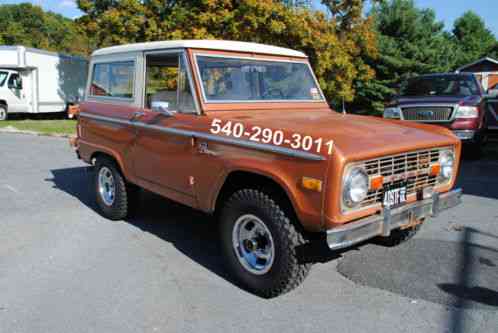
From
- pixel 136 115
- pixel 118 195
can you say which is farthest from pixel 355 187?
pixel 118 195

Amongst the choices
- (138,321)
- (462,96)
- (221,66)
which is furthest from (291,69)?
(462,96)

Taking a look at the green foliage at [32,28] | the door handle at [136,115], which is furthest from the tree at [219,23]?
the green foliage at [32,28]

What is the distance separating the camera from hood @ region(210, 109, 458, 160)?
328 centimetres

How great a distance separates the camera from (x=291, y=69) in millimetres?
5066

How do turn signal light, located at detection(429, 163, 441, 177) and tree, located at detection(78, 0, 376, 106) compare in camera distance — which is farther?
tree, located at detection(78, 0, 376, 106)

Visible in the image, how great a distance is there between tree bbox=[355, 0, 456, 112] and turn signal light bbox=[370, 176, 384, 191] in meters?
22.4

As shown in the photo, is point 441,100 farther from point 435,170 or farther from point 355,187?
point 355,187

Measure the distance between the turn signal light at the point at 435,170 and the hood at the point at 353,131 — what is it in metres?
0.18

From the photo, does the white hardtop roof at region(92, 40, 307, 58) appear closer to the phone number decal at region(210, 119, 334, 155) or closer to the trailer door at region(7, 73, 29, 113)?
the phone number decal at region(210, 119, 334, 155)

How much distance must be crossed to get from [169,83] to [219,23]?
443 inches

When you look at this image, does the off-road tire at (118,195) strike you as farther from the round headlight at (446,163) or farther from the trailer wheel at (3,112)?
the trailer wheel at (3,112)

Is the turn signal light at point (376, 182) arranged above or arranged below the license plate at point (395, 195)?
above

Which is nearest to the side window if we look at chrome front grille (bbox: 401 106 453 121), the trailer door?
chrome front grille (bbox: 401 106 453 121)

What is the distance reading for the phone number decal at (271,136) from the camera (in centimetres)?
320
